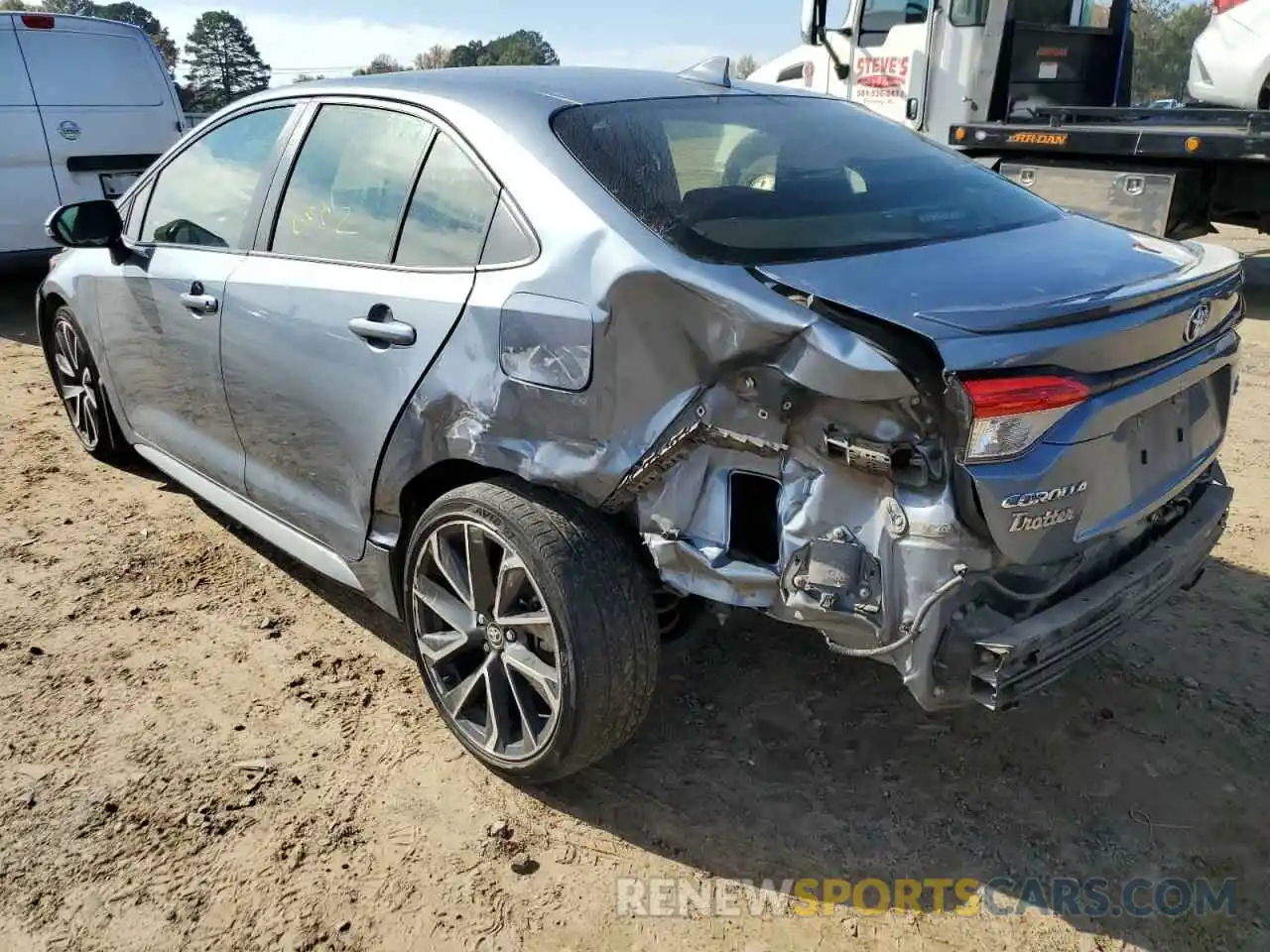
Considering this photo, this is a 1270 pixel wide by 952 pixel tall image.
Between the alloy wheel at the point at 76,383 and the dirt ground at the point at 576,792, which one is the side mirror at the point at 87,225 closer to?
the alloy wheel at the point at 76,383

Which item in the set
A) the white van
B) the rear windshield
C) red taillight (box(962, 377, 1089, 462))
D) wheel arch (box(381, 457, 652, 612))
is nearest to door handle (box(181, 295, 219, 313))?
wheel arch (box(381, 457, 652, 612))

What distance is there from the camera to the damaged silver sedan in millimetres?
1971

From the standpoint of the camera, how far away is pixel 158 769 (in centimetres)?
274

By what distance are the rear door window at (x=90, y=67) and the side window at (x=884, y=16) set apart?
19.7 ft

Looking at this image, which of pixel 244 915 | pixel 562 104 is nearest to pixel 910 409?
pixel 562 104

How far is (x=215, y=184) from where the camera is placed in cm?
357

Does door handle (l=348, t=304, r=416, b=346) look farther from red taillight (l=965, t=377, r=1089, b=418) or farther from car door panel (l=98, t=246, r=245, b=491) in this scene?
red taillight (l=965, t=377, r=1089, b=418)

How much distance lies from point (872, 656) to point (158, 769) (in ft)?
6.38

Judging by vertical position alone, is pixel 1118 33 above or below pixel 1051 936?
above

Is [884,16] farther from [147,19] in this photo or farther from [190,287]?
[147,19]

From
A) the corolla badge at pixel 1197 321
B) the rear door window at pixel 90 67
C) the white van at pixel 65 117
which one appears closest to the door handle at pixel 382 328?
the corolla badge at pixel 1197 321

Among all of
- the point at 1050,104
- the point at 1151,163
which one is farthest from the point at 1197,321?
the point at 1050,104

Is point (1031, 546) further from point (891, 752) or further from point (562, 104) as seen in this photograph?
point (562, 104)
